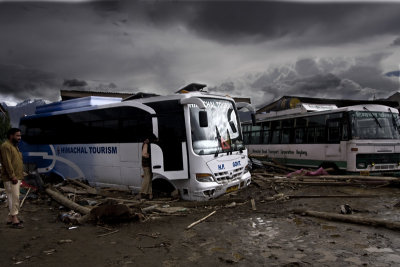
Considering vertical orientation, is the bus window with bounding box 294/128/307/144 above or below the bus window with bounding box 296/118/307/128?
below

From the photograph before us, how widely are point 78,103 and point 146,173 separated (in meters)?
4.89

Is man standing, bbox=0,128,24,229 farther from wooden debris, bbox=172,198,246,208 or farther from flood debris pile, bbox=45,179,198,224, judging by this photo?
→ wooden debris, bbox=172,198,246,208

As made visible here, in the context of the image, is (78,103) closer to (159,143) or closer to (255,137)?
(159,143)

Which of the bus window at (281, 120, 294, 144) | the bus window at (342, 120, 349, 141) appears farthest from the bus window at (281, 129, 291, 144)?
→ the bus window at (342, 120, 349, 141)

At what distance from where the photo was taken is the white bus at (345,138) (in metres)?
11.2

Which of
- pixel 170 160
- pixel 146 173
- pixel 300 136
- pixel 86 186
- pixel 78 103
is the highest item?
pixel 78 103

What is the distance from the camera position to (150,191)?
8.94 meters

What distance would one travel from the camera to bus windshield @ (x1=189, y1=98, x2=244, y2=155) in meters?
8.26

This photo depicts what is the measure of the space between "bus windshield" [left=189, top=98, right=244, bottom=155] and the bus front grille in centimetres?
63

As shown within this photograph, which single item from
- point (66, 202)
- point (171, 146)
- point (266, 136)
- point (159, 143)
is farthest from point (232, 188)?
point (266, 136)

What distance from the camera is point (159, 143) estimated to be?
856 centimetres

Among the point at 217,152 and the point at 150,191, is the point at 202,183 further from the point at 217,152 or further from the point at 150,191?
the point at 150,191

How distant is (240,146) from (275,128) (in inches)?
268

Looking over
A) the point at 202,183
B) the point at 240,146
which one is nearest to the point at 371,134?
the point at 240,146
